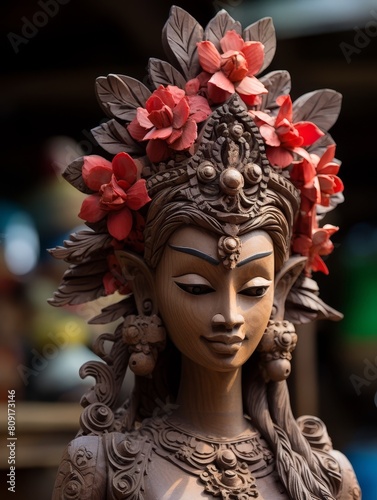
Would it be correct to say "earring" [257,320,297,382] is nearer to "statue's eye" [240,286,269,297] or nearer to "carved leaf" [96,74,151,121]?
"statue's eye" [240,286,269,297]

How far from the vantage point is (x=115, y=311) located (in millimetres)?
1841

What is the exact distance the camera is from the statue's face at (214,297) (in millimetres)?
1693

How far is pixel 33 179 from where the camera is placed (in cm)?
281

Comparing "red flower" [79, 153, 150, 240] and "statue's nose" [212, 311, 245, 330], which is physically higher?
"red flower" [79, 153, 150, 240]

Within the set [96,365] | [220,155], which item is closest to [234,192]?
[220,155]

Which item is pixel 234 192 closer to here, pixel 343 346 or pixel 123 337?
pixel 123 337

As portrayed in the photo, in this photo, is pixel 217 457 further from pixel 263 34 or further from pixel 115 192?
pixel 263 34

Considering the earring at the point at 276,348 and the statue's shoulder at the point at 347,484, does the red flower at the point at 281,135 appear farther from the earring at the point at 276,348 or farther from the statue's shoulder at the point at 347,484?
the statue's shoulder at the point at 347,484

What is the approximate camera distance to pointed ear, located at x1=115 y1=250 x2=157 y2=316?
1.79 metres

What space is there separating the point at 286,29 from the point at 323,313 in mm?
988

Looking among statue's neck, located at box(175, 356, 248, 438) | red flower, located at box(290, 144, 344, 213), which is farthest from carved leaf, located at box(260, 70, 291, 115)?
statue's neck, located at box(175, 356, 248, 438)

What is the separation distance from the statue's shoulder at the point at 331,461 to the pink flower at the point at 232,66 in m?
0.55

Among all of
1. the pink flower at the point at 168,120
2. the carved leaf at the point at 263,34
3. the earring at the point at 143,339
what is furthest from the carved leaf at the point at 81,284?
the carved leaf at the point at 263,34

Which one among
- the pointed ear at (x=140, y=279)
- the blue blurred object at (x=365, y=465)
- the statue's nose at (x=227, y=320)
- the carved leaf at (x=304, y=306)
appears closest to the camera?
the statue's nose at (x=227, y=320)
